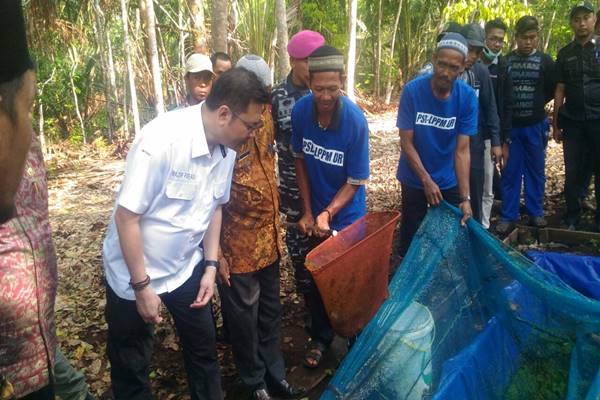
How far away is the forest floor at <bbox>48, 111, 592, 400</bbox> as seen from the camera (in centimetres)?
324

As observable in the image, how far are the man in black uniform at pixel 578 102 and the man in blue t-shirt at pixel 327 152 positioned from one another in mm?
2945

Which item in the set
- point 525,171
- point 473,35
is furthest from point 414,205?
point 525,171

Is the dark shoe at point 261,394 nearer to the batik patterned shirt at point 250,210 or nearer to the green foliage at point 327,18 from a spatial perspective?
the batik patterned shirt at point 250,210

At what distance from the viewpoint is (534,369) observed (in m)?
2.31

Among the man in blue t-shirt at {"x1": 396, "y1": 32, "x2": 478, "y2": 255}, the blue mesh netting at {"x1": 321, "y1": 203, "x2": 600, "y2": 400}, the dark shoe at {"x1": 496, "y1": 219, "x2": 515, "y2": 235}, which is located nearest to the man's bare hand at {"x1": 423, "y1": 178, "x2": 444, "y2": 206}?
the man in blue t-shirt at {"x1": 396, "y1": 32, "x2": 478, "y2": 255}

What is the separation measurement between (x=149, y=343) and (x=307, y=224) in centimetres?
113

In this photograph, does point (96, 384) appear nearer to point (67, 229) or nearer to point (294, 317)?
point (294, 317)

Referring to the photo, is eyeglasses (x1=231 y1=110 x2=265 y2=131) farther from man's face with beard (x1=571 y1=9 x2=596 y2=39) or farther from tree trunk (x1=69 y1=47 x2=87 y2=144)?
tree trunk (x1=69 y1=47 x2=87 y2=144)

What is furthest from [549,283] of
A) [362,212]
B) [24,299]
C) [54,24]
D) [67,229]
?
[54,24]

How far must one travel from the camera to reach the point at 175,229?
6.98 feet

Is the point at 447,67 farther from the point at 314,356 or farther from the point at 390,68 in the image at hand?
the point at 390,68

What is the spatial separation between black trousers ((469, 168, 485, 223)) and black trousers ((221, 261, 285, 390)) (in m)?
2.09

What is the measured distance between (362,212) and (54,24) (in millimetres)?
9046

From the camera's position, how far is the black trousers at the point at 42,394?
1.80 m
